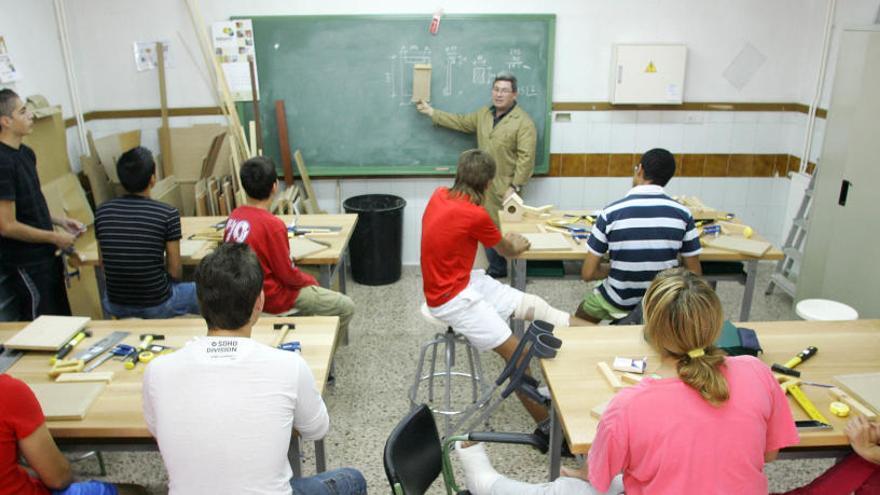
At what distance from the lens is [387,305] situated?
4.77 metres

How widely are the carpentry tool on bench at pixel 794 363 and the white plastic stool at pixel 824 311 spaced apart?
1.12 m

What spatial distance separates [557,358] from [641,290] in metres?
0.99

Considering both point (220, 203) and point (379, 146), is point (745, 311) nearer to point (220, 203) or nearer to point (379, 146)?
point (379, 146)

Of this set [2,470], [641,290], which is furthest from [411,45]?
[2,470]

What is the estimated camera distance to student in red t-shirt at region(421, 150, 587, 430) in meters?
2.91

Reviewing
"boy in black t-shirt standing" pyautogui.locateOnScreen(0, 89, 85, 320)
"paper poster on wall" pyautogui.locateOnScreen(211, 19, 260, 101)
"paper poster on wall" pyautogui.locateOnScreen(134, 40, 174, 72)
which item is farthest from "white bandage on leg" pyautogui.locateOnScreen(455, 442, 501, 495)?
"paper poster on wall" pyautogui.locateOnScreen(134, 40, 174, 72)

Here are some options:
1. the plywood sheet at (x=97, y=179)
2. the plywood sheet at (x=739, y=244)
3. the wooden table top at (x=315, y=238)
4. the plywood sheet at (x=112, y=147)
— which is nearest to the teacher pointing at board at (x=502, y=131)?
the wooden table top at (x=315, y=238)

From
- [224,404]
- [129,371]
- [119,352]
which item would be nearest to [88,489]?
[129,371]

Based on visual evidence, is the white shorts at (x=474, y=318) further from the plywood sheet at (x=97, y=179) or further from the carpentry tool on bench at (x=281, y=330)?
the plywood sheet at (x=97, y=179)

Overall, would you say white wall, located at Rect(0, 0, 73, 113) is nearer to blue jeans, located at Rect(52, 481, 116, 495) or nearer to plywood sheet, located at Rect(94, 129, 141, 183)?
plywood sheet, located at Rect(94, 129, 141, 183)

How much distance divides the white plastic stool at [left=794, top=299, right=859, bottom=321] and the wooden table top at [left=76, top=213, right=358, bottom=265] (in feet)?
8.39

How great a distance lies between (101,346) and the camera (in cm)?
235

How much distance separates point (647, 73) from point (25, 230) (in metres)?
4.33

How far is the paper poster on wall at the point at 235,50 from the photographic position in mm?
4906
